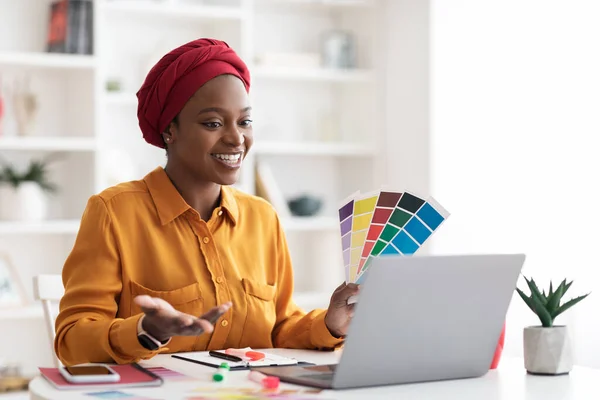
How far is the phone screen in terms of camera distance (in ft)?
5.03

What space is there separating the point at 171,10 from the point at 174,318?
2.85 meters

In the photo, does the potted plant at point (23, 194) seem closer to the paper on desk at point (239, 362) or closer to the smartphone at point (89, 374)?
the paper on desk at point (239, 362)

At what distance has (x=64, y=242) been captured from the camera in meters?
4.22

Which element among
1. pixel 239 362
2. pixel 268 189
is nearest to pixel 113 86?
pixel 268 189

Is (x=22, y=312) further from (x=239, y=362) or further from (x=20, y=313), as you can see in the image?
(x=239, y=362)

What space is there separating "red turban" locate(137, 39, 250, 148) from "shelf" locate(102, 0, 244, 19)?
204cm

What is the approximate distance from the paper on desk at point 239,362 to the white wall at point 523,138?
2.11m

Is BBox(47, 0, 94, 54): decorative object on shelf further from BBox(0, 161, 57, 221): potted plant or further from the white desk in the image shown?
the white desk

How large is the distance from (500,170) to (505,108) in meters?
0.27

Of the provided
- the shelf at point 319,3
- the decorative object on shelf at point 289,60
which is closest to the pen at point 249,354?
the decorative object on shelf at point 289,60

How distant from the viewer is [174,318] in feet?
4.98

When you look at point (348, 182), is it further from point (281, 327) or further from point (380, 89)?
point (281, 327)

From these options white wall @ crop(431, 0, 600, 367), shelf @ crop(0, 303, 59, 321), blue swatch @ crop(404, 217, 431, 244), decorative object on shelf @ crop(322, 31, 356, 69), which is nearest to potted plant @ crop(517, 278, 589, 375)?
blue swatch @ crop(404, 217, 431, 244)

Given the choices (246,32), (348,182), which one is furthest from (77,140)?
(348,182)
